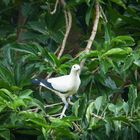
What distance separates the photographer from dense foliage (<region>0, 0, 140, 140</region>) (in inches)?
63.6

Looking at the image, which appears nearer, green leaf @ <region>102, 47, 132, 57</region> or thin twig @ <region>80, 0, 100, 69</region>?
green leaf @ <region>102, 47, 132, 57</region>

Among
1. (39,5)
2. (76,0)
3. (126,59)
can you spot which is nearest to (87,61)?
(126,59)

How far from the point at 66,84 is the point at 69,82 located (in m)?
0.01

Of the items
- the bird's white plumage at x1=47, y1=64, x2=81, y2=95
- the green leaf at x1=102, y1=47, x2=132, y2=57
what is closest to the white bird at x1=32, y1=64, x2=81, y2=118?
the bird's white plumage at x1=47, y1=64, x2=81, y2=95

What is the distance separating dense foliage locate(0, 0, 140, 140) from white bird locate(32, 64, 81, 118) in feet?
0.14

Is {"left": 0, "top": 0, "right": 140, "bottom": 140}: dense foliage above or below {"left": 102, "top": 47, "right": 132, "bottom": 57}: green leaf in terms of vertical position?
below

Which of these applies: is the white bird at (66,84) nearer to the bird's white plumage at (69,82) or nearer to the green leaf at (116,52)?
the bird's white plumage at (69,82)

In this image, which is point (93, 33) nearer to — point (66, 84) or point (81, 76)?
point (81, 76)

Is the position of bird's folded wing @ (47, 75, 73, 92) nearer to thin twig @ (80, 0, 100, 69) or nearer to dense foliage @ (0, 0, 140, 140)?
dense foliage @ (0, 0, 140, 140)

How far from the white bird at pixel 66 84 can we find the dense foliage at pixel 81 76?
0.14 feet

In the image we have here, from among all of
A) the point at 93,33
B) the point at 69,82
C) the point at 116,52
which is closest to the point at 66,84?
the point at 69,82

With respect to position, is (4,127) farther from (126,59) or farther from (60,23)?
(60,23)

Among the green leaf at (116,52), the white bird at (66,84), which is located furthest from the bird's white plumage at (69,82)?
the green leaf at (116,52)

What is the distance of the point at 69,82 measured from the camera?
1646mm
